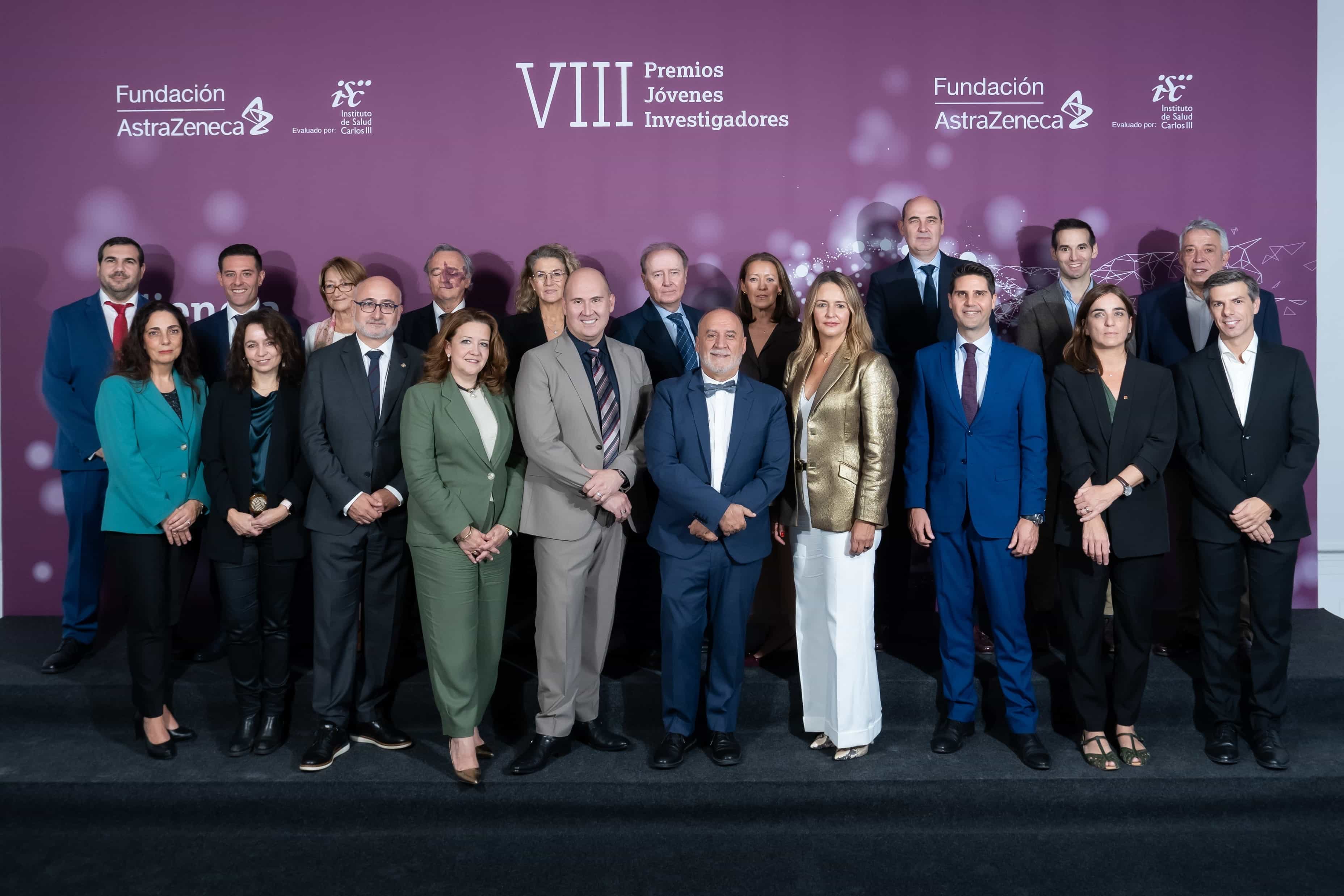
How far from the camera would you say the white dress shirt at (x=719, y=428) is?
11.3 feet

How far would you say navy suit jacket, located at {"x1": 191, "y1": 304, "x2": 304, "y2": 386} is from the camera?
4.28 metres

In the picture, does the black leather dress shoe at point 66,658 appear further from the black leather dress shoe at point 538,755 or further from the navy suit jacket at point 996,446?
the navy suit jacket at point 996,446

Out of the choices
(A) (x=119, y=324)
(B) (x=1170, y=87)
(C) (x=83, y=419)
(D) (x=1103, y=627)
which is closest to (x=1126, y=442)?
(D) (x=1103, y=627)

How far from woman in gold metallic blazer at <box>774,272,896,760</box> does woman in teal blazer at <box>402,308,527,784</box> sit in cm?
105

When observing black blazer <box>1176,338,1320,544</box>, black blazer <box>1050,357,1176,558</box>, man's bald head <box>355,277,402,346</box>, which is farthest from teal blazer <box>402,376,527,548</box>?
black blazer <box>1176,338,1320,544</box>

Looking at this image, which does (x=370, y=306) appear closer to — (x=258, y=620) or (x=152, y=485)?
(x=152, y=485)

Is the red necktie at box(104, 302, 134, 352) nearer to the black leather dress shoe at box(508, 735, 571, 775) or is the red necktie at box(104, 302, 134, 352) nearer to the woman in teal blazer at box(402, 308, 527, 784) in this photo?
the woman in teal blazer at box(402, 308, 527, 784)

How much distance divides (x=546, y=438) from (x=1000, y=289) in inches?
106

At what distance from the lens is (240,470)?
11.5 feet

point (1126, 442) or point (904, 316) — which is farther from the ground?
point (904, 316)

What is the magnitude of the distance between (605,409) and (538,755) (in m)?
1.26

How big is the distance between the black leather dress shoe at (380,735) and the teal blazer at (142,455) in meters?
1.03

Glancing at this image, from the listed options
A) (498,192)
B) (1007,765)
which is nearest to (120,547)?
(498,192)

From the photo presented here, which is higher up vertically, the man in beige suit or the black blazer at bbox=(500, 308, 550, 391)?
the black blazer at bbox=(500, 308, 550, 391)
